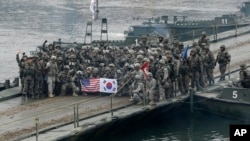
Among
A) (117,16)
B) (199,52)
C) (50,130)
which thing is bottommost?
(50,130)

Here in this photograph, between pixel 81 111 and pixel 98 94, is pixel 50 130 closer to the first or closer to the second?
pixel 81 111

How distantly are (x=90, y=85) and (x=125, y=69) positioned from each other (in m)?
1.53

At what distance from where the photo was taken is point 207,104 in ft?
113

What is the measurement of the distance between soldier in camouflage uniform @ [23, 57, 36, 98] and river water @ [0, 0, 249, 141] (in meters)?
16.5

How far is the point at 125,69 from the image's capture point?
33.5 m

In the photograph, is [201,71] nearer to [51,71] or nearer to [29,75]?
[51,71]

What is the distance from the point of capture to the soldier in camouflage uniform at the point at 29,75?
109 feet

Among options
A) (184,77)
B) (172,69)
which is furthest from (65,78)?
(184,77)

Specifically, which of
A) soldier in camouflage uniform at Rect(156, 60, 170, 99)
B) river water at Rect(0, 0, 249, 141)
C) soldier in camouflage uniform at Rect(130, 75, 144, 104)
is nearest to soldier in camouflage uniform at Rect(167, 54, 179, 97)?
soldier in camouflage uniform at Rect(156, 60, 170, 99)

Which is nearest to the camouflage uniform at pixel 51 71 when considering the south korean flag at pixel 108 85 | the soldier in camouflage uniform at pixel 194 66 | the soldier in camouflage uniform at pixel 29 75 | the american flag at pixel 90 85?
the soldier in camouflage uniform at pixel 29 75

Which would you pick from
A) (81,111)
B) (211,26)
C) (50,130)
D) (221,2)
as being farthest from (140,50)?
(221,2)

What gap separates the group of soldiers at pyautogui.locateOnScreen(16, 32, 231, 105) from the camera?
32.6m

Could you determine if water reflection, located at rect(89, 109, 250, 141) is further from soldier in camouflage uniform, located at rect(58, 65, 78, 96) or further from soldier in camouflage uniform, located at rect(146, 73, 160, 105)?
soldier in camouflage uniform, located at rect(58, 65, 78, 96)

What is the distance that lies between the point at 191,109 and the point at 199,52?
2.33 m
